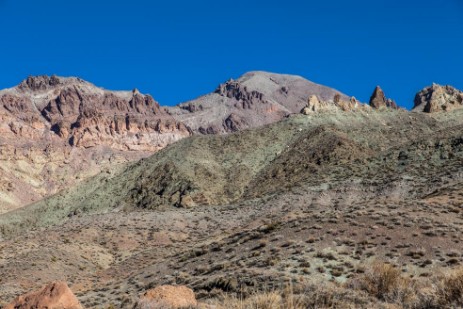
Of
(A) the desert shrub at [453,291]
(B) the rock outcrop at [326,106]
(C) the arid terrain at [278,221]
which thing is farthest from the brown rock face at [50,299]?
(B) the rock outcrop at [326,106]

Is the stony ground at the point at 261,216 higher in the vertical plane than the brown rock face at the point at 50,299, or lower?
higher

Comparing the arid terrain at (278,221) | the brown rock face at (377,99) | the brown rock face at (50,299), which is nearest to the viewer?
the brown rock face at (50,299)

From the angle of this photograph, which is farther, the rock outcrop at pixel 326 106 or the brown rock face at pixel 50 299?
the rock outcrop at pixel 326 106

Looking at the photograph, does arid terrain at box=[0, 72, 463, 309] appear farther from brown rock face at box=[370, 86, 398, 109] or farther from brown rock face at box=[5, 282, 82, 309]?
brown rock face at box=[5, 282, 82, 309]

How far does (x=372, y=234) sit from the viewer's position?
83.5 ft

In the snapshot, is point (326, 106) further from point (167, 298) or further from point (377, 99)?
point (167, 298)

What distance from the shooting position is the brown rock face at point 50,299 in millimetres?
14398

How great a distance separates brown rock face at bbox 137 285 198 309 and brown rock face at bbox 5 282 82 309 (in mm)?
2440

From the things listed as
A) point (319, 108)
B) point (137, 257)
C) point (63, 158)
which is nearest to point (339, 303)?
point (137, 257)

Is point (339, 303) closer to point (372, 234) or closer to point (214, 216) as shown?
point (372, 234)

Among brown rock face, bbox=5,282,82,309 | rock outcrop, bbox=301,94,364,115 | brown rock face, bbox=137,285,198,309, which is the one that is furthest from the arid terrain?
brown rock face, bbox=5,282,82,309

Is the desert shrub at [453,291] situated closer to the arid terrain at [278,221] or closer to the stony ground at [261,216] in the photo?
the arid terrain at [278,221]

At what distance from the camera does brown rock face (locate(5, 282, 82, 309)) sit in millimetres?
14398

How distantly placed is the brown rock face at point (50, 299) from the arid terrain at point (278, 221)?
2.92 m
